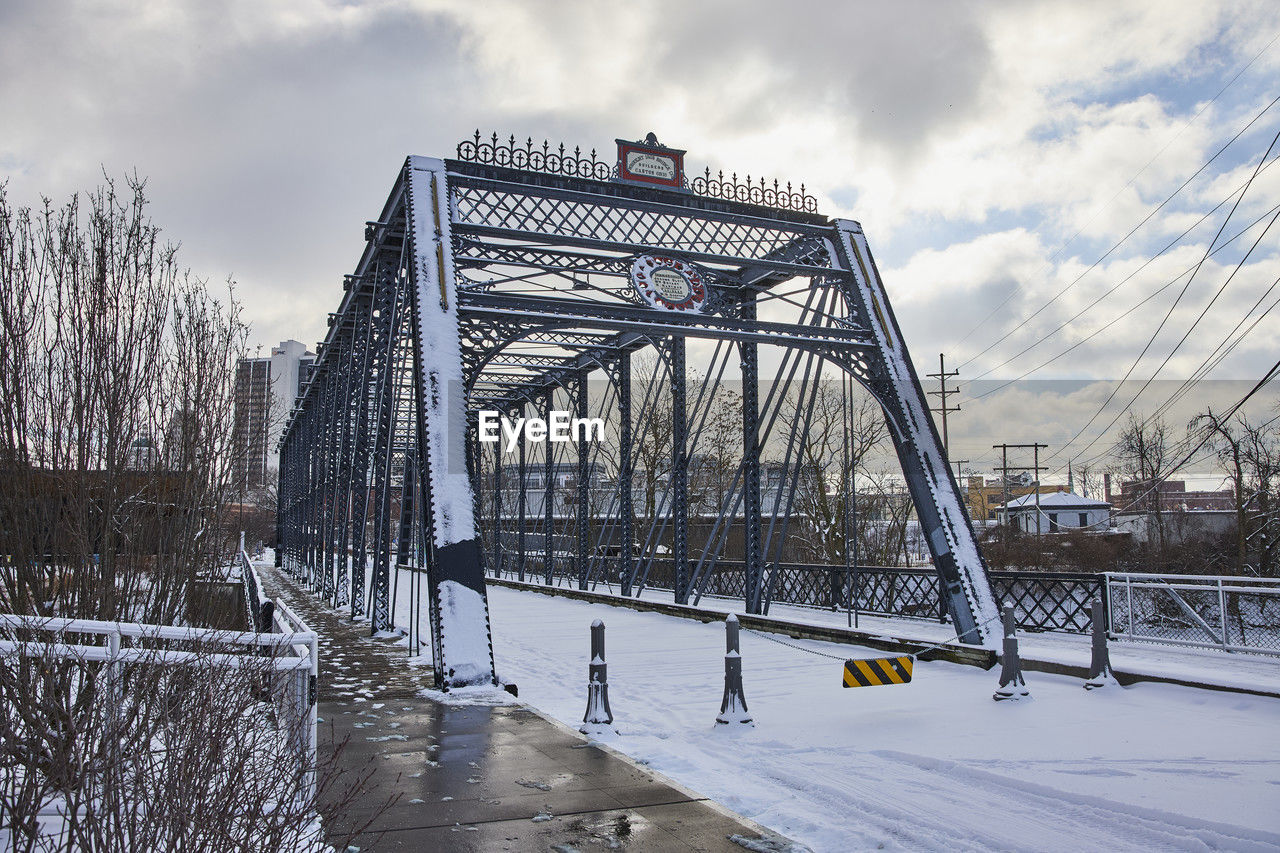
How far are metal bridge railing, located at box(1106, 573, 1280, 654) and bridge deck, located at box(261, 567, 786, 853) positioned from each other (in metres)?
10.6

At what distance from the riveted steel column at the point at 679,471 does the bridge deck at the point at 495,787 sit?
9.96 meters

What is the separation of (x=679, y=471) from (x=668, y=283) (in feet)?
20.0

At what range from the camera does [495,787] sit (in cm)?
604

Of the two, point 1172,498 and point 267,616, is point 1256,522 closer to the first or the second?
point 267,616

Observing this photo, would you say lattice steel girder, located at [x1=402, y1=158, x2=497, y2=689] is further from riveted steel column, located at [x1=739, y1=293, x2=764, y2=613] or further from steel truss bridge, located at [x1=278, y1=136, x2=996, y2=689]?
riveted steel column, located at [x1=739, y1=293, x2=764, y2=613]

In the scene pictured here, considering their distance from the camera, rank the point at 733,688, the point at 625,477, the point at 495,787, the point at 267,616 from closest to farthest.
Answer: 1. the point at 495,787
2. the point at 733,688
3. the point at 267,616
4. the point at 625,477

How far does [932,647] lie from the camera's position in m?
11.6

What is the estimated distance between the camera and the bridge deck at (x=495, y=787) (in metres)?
5.04

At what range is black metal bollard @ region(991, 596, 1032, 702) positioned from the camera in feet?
30.2

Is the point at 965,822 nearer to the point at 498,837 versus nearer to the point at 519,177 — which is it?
the point at 498,837

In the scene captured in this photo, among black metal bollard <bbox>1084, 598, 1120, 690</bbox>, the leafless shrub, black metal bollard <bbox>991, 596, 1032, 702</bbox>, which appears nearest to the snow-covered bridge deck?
black metal bollard <bbox>1084, 598, 1120, 690</bbox>

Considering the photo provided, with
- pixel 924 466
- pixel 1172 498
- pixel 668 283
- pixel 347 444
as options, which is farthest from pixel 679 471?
pixel 1172 498

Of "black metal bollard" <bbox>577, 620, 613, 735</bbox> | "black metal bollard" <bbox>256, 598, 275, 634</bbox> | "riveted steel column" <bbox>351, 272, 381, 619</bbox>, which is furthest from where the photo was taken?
"riveted steel column" <bbox>351, 272, 381, 619</bbox>

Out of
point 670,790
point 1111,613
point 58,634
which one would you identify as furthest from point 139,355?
point 1111,613
